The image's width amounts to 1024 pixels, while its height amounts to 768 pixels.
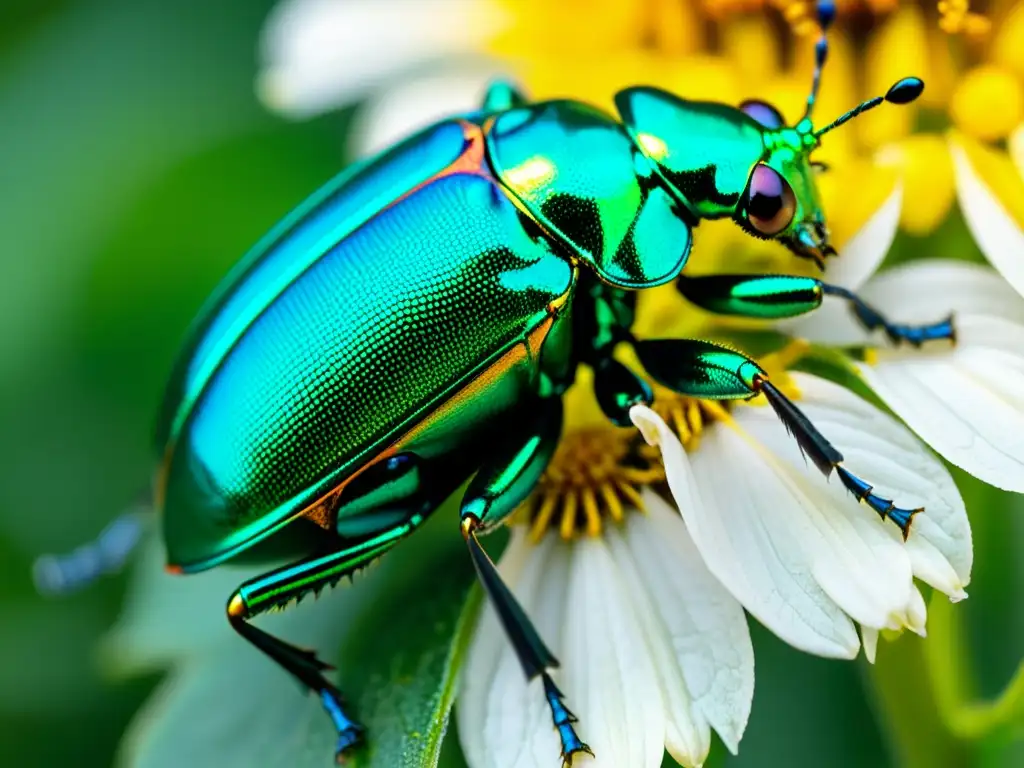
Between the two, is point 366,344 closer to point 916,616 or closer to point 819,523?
point 819,523

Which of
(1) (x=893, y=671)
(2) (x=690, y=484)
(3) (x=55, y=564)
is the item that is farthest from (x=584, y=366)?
(3) (x=55, y=564)

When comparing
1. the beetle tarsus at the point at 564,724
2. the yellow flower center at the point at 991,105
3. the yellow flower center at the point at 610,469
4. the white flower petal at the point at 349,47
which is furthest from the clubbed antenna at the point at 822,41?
the white flower petal at the point at 349,47

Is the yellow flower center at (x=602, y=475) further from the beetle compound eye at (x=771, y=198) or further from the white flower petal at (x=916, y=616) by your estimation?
the white flower petal at (x=916, y=616)

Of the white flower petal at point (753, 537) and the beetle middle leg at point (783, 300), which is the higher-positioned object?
the beetle middle leg at point (783, 300)

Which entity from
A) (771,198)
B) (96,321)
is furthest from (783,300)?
(96,321)

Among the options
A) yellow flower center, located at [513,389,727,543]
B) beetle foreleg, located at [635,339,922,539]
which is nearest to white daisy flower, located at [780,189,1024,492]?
beetle foreleg, located at [635,339,922,539]
